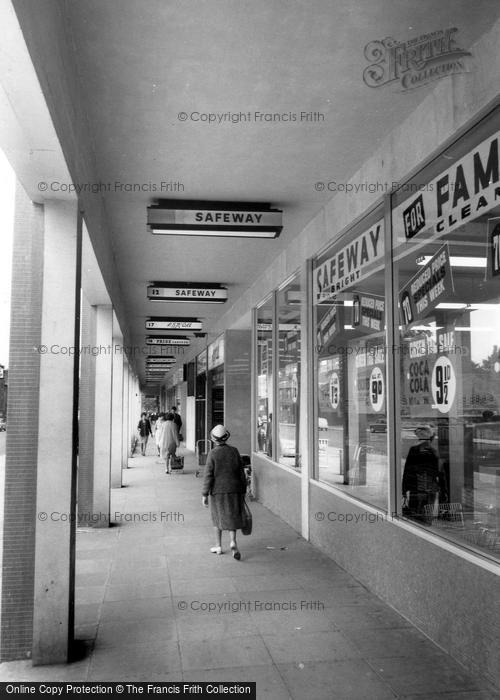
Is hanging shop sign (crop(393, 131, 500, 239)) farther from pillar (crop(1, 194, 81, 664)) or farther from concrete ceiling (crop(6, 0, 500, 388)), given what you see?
pillar (crop(1, 194, 81, 664))

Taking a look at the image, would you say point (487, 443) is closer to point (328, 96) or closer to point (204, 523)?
point (328, 96)

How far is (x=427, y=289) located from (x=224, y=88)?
231 centimetres

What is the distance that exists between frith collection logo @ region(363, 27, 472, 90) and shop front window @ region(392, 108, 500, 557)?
1.68ft

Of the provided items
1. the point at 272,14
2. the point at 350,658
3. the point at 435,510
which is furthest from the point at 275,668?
the point at 272,14

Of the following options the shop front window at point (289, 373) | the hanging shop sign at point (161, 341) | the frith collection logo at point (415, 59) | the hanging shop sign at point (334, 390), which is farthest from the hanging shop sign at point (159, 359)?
the frith collection logo at point (415, 59)

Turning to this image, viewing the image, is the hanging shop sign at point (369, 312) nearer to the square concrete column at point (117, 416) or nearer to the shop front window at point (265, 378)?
the shop front window at point (265, 378)

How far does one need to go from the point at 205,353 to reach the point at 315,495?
525 inches

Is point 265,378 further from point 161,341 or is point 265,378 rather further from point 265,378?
point 161,341

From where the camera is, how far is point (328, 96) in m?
5.00

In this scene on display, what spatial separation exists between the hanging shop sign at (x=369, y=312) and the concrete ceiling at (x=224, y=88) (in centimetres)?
131

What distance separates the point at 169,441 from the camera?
16609 mm

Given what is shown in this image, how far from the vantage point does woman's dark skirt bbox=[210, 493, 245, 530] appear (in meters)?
7.36

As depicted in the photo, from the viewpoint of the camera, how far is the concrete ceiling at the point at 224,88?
3.93m

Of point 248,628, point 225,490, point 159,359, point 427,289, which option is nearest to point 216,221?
point 427,289
